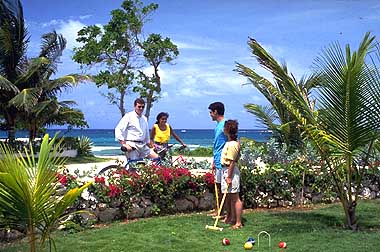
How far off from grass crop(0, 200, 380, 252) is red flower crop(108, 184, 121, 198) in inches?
17.7

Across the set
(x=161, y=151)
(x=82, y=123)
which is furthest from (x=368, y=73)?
(x=82, y=123)

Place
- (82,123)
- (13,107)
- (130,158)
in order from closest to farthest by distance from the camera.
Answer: (130,158)
(13,107)
(82,123)

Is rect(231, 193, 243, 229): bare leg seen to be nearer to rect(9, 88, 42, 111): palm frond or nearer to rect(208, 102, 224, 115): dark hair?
rect(208, 102, 224, 115): dark hair

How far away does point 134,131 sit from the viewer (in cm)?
841

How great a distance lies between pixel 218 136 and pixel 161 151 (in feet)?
6.90

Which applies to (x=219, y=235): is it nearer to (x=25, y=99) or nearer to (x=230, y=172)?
(x=230, y=172)

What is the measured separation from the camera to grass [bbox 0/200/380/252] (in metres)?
6.06

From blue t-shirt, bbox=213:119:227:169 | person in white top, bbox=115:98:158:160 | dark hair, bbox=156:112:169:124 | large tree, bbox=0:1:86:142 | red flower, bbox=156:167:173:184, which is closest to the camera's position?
blue t-shirt, bbox=213:119:227:169

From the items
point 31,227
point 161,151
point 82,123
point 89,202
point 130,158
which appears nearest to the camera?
point 31,227

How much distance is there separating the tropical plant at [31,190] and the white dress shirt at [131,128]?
449 centimetres

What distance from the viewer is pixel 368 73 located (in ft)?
21.9

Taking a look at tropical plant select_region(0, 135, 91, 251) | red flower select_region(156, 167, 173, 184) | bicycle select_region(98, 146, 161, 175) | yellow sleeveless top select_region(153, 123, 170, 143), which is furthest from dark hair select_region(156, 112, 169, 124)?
tropical plant select_region(0, 135, 91, 251)

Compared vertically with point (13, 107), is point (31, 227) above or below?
below

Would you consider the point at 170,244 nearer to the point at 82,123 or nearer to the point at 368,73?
the point at 368,73
